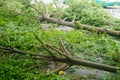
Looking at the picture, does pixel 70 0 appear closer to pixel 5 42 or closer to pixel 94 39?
pixel 94 39

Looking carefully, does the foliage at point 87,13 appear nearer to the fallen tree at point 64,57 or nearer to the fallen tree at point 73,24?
the fallen tree at point 73,24

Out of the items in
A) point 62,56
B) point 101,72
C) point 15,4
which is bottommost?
point 101,72

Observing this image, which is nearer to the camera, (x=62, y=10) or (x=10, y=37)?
(x=10, y=37)

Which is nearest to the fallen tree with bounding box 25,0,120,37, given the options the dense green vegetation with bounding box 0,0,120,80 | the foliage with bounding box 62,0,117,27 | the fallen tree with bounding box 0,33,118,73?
the dense green vegetation with bounding box 0,0,120,80

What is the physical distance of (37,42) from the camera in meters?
4.20

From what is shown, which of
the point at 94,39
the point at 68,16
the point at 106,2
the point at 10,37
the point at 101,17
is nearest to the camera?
the point at 10,37

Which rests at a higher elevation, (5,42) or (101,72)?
(5,42)

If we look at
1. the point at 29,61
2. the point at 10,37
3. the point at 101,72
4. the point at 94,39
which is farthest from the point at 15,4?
the point at 101,72

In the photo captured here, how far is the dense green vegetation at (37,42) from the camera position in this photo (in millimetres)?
3465

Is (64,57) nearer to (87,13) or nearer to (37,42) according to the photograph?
(37,42)

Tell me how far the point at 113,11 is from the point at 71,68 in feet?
14.4

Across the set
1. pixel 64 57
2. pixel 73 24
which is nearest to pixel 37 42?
pixel 64 57

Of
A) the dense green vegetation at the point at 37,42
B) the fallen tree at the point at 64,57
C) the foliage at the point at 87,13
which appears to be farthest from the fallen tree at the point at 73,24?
the fallen tree at the point at 64,57

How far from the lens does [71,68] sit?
3814mm
